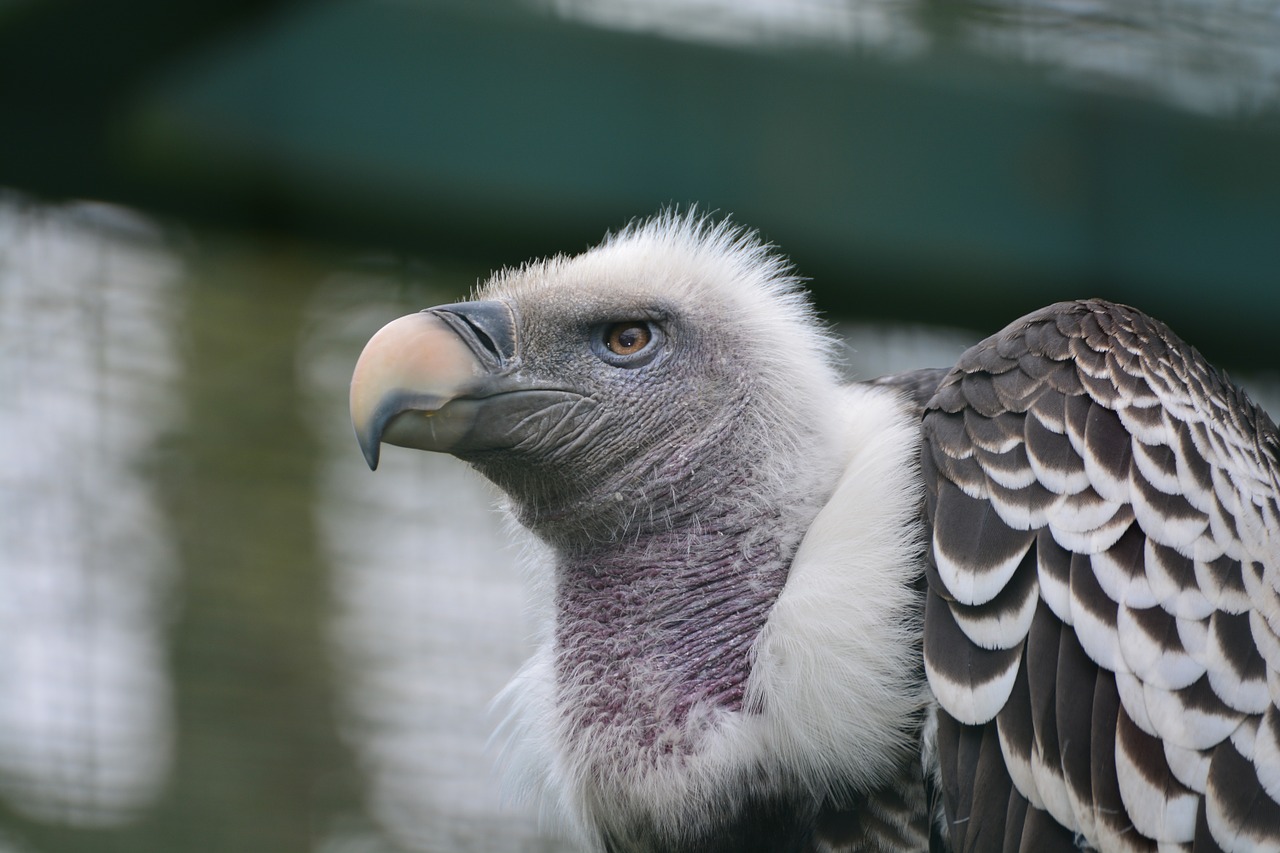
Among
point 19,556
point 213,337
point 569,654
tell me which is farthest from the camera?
point 213,337

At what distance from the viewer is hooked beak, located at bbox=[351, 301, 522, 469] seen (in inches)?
127

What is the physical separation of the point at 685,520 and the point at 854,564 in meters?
0.57

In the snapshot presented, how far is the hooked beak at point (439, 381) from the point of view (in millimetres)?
3238

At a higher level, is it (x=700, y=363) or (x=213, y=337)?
(x=213, y=337)

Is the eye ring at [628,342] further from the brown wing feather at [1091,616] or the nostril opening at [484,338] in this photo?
the brown wing feather at [1091,616]

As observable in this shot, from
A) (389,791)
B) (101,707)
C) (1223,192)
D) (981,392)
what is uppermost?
(1223,192)

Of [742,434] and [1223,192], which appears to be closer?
[742,434]

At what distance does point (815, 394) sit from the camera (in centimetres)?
366

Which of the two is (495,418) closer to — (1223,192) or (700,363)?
(700,363)

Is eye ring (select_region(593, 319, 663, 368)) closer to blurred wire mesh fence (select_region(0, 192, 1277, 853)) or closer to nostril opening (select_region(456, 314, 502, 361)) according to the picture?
nostril opening (select_region(456, 314, 502, 361))

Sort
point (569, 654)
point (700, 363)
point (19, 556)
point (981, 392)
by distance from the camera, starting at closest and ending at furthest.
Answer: point (981, 392) → point (569, 654) → point (700, 363) → point (19, 556)

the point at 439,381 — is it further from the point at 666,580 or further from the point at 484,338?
the point at 666,580

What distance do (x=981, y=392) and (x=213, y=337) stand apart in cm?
520

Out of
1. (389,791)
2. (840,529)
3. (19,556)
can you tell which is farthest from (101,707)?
(840,529)
